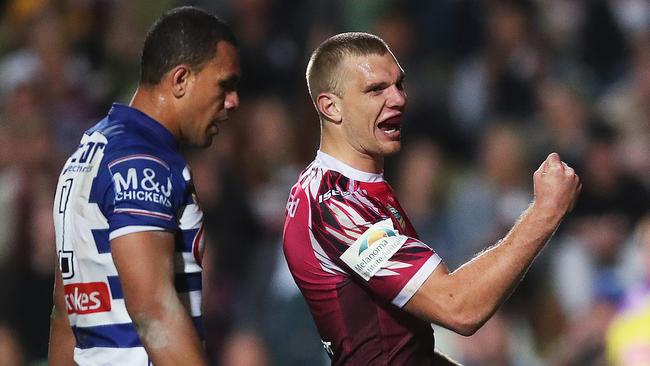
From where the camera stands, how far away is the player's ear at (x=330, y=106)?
15.3ft

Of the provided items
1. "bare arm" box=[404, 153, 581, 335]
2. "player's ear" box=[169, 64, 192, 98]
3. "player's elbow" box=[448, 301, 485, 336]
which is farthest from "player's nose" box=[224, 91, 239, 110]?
"player's elbow" box=[448, 301, 485, 336]

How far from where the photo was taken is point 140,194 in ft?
14.1

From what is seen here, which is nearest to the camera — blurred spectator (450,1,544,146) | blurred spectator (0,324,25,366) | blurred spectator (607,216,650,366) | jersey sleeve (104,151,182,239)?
jersey sleeve (104,151,182,239)

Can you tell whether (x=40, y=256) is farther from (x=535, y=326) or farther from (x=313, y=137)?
(x=535, y=326)

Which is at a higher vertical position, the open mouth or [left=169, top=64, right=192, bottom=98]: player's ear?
[left=169, top=64, right=192, bottom=98]: player's ear

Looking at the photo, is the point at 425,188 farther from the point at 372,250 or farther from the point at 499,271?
the point at 499,271

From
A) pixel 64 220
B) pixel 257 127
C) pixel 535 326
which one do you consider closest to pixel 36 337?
pixel 257 127

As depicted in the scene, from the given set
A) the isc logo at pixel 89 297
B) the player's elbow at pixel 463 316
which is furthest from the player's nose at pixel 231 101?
the player's elbow at pixel 463 316

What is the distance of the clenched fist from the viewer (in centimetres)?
423

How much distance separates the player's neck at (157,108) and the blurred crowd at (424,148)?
403 cm

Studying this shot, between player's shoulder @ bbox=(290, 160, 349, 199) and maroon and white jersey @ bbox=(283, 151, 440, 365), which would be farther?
player's shoulder @ bbox=(290, 160, 349, 199)

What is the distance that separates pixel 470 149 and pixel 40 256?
342 centimetres

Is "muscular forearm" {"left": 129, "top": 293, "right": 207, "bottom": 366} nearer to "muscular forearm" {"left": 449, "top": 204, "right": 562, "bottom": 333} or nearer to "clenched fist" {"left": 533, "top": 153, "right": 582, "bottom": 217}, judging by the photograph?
"muscular forearm" {"left": 449, "top": 204, "right": 562, "bottom": 333}

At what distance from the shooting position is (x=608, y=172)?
9078 mm
